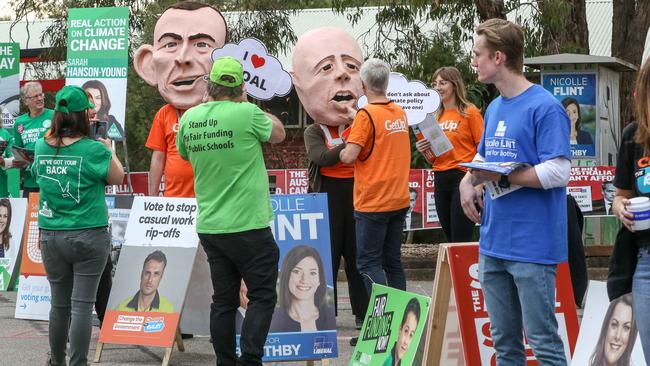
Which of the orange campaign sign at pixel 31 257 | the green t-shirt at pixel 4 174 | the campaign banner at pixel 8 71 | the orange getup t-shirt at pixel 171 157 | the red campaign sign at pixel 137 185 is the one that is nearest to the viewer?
the orange getup t-shirt at pixel 171 157

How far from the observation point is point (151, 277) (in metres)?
7.85

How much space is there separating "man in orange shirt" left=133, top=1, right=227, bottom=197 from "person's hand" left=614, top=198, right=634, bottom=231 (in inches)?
180

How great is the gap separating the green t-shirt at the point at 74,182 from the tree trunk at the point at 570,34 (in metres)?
10.5

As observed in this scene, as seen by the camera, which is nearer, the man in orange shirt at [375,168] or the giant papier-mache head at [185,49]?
the man in orange shirt at [375,168]

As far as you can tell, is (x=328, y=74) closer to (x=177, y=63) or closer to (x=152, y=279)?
(x=177, y=63)

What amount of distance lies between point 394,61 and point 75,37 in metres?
7.02

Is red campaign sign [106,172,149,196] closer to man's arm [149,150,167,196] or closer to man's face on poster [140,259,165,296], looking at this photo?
man's arm [149,150,167,196]

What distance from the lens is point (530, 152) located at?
5.03 meters

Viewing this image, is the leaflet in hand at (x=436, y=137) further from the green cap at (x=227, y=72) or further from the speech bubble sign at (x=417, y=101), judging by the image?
the green cap at (x=227, y=72)

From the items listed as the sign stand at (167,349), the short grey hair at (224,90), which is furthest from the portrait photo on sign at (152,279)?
the short grey hair at (224,90)

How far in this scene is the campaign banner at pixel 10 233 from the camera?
11.9m

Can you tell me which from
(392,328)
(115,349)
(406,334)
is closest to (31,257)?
(115,349)

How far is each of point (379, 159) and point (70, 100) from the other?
7.17 ft

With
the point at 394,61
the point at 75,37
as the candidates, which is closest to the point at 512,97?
the point at 75,37
